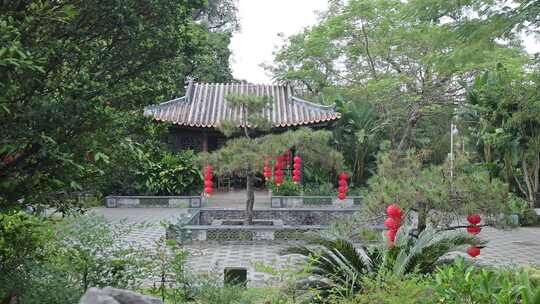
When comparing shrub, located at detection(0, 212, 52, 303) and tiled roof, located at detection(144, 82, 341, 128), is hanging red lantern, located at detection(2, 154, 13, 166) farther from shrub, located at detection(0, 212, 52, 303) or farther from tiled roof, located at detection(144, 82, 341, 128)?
tiled roof, located at detection(144, 82, 341, 128)

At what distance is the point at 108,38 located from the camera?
3824 mm

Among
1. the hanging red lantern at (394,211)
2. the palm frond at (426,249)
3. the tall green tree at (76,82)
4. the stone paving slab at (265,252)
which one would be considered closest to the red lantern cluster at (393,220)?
the hanging red lantern at (394,211)

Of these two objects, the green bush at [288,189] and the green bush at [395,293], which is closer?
the green bush at [395,293]

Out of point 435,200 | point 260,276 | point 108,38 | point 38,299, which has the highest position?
point 108,38

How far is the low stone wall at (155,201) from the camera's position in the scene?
14898 mm

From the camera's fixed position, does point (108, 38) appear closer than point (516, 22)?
Yes

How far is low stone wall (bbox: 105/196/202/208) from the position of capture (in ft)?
48.9

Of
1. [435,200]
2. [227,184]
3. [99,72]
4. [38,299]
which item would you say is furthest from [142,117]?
[227,184]

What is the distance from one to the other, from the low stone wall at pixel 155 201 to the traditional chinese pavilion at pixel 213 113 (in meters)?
2.50

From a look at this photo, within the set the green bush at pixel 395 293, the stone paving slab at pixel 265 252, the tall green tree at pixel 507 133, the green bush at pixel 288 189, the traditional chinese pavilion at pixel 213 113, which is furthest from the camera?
the traditional chinese pavilion at pixel 213 113

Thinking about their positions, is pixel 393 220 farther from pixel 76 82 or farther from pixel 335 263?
pixel 76 82

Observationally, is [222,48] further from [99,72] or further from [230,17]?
[99,72]

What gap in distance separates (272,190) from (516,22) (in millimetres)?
10260

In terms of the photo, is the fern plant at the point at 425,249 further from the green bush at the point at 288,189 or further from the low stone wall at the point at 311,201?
the green bush at the point at 288,189
